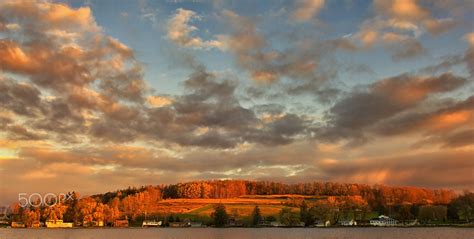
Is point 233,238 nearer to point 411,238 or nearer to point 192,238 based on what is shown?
point 192,238

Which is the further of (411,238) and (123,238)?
(123,238)

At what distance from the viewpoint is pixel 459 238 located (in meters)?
108

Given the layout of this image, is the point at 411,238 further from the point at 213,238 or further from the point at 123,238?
the point at 123,238

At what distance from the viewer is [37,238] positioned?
423ft

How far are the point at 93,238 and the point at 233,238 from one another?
3441 cm

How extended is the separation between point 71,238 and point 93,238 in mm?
10699

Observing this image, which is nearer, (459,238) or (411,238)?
(459,238)

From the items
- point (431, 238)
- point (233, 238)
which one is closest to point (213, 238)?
point (233, 238)

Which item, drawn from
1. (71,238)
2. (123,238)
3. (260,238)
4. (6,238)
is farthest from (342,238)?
(6,238)

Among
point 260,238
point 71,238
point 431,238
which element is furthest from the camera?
point 71,238

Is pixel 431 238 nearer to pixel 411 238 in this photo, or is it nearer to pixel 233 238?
pixel 411 238

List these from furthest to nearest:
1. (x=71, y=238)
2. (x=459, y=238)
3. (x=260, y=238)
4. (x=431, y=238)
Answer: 1. (x=71, y=238)
2. (x=260, y=238)
3. (x=431, y=238)
4. (x=459, y=238)

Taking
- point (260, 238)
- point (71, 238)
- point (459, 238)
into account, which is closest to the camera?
point (459, 238)

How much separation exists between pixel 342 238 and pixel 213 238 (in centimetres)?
3033
